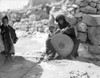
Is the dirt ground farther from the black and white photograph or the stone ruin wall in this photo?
the stone ruin wall

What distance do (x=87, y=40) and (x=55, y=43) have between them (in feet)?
3.71

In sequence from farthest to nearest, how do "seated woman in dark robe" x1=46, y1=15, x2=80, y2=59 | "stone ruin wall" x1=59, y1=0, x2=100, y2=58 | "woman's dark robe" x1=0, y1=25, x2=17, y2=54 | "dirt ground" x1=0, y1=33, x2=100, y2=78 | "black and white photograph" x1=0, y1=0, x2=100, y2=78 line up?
"stone ruin wall" x1=59, y1=0, x2=100, y2=58 → "seated woman in dark robe" x1=46, y1=15, x2=80, y2=59 → "woman's dark robe" x1=0, y1=25, x2=17, y2=54 → "black and white photograph" x1=0, y1=0, x2=100, y2=78 → "dirt ground" x1=0, y1=33, x2=100, y2=78

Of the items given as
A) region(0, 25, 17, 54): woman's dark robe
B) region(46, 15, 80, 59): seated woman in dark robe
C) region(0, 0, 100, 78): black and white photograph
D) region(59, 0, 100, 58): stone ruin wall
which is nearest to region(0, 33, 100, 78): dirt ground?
region(0, 0, 100, 78): black and white photograph

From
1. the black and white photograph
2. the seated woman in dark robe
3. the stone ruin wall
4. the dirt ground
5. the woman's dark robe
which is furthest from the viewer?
the stone ruin wall

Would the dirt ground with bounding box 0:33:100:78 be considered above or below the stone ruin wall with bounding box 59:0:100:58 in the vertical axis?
below

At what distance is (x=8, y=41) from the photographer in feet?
16.6

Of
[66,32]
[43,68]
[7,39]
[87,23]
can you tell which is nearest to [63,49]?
[66,32]

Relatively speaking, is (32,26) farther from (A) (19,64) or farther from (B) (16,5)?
(B) (16,5)

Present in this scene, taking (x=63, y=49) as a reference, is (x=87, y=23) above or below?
above

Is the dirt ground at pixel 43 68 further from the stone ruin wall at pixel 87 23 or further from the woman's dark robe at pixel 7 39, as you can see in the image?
the stone ruin wall at pixel 87 23

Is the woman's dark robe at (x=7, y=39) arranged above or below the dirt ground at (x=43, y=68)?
above

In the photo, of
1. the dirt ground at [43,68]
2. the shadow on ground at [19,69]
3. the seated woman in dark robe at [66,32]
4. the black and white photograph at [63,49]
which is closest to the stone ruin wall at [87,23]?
the black and white photograph at [63,49]

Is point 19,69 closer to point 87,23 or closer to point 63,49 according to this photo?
point 63,49

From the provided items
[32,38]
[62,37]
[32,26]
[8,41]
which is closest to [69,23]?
[62,37]
